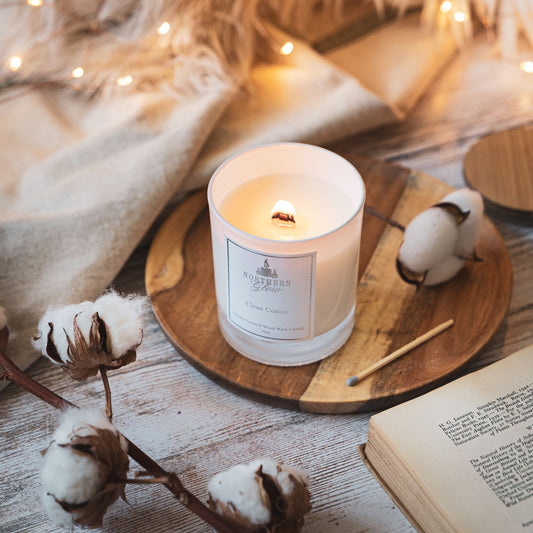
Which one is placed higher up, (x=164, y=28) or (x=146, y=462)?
(x=164, y=28)

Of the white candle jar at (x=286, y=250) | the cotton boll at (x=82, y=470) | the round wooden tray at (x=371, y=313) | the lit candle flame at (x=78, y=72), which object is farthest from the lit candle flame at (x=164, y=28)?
the cotton boll at (x=82, y=470)

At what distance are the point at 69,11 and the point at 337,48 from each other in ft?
1.29

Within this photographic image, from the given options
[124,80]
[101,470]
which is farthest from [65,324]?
[124,80]

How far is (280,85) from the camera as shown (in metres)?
0.87

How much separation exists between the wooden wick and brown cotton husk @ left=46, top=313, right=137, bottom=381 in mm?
200

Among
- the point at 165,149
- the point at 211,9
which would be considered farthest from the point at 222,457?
the point at 211,9

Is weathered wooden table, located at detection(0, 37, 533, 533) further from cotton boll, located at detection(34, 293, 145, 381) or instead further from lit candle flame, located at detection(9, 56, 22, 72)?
lit candle flame, located at detection(9, 56, 22, 72)

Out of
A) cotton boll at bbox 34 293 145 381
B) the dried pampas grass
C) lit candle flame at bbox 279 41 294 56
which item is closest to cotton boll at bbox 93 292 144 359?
cotton boll at bbox 34 293 145 381

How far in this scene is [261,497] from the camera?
423 mm

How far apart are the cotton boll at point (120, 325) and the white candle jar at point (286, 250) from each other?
9 centimetres

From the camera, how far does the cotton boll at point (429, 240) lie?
61 cm

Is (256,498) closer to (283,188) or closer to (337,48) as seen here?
(283,188)

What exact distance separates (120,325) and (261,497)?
17 centimetres

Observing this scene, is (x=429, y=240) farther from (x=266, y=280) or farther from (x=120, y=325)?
(x=120, y=325)
